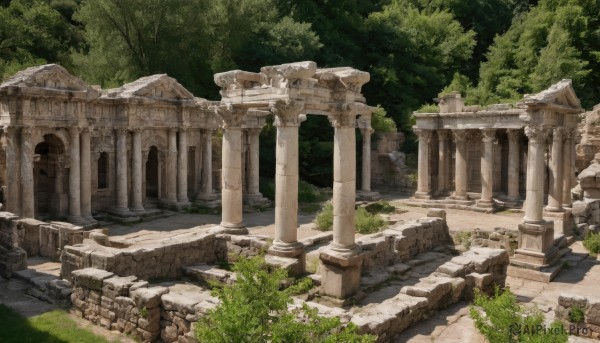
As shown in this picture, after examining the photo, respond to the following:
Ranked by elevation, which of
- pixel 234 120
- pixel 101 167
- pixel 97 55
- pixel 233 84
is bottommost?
pixel 101 167

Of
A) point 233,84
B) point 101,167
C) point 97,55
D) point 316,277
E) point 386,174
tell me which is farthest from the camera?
point 386,174

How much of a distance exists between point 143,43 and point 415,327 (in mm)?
28130

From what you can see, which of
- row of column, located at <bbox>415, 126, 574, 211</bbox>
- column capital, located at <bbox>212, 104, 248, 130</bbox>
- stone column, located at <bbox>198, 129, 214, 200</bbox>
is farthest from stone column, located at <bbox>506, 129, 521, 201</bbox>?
column capital, located at <bbox>212, 104, 248, 130</bbox>

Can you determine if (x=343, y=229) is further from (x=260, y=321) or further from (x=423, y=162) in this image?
(x=423, y=162)

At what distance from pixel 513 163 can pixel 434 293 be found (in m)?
17.1

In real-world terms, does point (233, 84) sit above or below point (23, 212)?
above

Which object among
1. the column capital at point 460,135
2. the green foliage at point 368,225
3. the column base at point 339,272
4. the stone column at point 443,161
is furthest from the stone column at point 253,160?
the column base at point 339,272

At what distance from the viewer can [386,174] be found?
35750mm

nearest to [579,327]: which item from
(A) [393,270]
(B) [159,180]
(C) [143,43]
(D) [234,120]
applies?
(A) [393,270]

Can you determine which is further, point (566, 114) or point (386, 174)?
point (386, 174)

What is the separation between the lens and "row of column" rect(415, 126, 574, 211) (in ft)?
68.2

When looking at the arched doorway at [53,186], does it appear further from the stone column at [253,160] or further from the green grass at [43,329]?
the green grass at [43,329]

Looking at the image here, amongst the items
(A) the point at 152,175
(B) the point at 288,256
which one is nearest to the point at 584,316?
(B) the point at 288,256

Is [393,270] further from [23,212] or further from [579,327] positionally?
[23,212]
